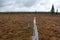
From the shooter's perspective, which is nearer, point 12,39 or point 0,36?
point 12,39

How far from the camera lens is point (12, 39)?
18.9 meters

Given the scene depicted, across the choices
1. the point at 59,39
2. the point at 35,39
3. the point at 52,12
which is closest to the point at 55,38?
the point at 59,39

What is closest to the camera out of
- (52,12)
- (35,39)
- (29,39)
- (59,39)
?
(35,39)

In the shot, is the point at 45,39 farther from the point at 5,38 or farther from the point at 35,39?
the point at 35,39

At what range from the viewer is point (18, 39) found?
18.9 m

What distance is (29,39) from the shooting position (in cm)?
1819

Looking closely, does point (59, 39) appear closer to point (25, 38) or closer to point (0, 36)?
point (25, 38)

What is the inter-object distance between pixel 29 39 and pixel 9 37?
2520 millimetres

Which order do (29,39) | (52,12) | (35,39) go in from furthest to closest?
(52,12)
(29,39)
(35,39)

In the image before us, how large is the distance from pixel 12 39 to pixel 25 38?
1.00 m

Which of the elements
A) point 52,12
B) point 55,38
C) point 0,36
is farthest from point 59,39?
point 52,12

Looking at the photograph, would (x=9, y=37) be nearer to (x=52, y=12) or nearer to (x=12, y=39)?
(x=12, y=39)

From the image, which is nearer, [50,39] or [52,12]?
[50,39]

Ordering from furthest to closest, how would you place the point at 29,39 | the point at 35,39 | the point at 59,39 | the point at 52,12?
the point at 52,12 < the point at 59,39 < the point at 29,39 < the point at 35,39
